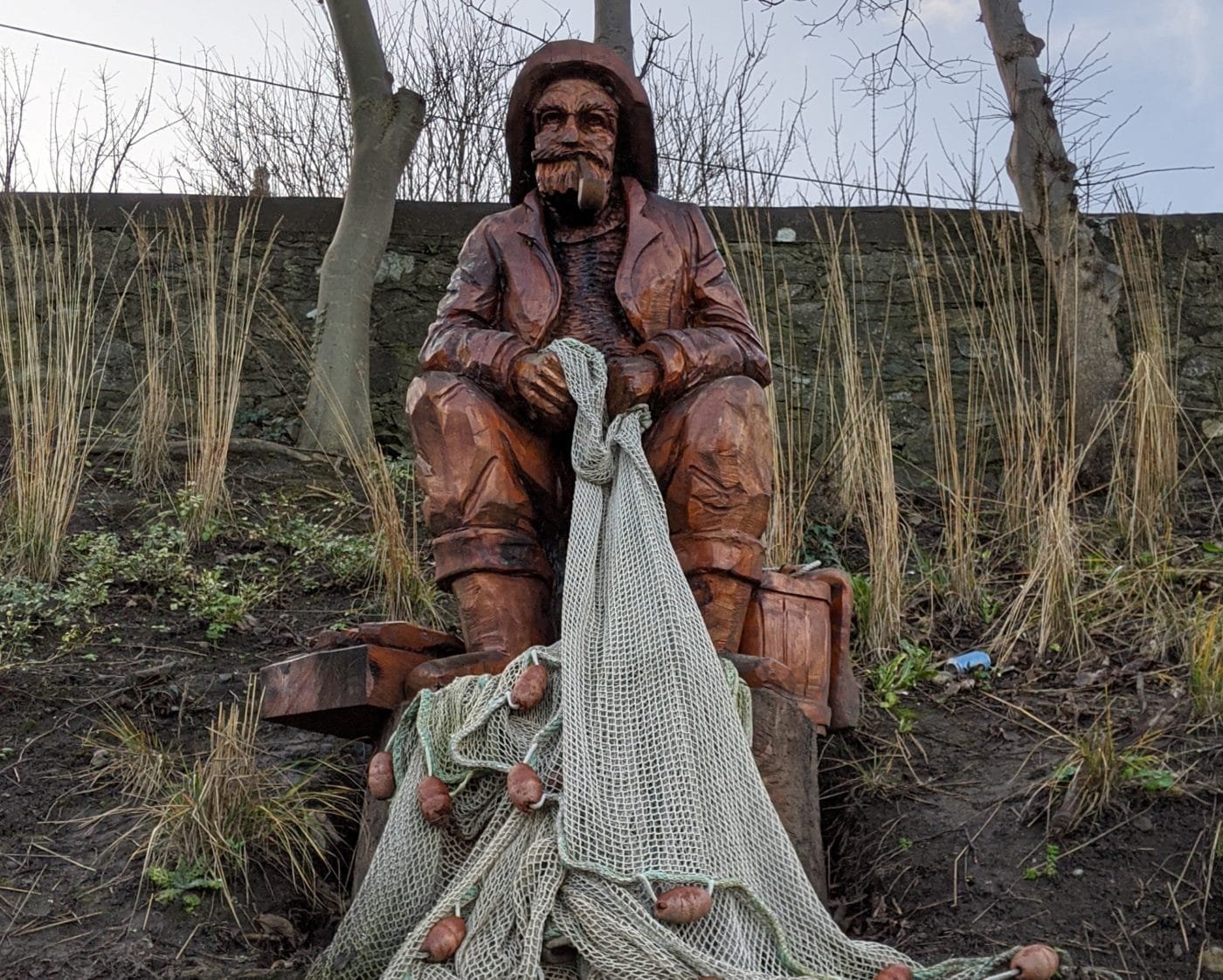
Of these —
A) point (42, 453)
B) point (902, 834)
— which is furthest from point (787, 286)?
point (902, 834)

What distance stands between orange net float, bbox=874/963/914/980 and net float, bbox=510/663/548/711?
762mm

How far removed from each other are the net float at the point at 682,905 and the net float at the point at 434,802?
45 cm

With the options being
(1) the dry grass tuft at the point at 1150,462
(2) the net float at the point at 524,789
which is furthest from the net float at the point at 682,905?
(1) the dry grass tuft at the point at 1150,462

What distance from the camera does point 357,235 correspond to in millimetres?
6746

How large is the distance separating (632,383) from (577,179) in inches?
20.8

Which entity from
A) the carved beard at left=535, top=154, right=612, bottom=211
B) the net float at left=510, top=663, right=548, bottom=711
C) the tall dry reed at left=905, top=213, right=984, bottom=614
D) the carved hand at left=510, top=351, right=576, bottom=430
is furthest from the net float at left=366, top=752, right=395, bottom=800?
the tall dry reed at left=905, top=213, right=984, bottom=614

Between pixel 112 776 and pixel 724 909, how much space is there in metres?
1.96

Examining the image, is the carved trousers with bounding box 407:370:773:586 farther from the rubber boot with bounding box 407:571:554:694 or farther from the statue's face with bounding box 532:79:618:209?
the statue's face with bounding box 532:79:618:209

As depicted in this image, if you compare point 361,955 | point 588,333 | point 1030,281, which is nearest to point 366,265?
point 1030,281

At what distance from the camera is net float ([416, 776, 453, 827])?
103 inches

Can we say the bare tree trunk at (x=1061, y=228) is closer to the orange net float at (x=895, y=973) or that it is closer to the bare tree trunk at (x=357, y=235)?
the bare tree trunk at (x=357, y=235)

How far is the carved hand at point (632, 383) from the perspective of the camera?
308 centimetres

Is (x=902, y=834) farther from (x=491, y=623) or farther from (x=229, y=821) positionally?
(x=229, y=821)

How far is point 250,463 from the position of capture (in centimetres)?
631
